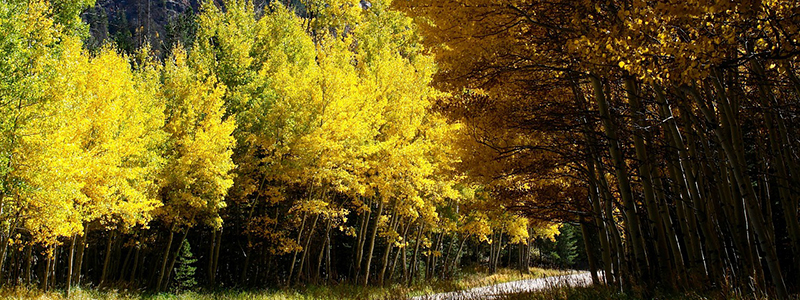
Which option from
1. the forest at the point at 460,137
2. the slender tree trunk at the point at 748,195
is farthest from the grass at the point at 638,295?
the slender tree trunk at the point at 748,195

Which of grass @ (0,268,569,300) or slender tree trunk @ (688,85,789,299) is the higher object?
slender tree trunk @ (688,85,789,299)

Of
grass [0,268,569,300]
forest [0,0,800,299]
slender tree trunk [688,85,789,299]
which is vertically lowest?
grass [0,268,569,300]

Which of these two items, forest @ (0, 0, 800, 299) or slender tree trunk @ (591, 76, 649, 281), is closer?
forest @ (0, 0, 800, 299)

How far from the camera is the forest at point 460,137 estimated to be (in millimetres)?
4246

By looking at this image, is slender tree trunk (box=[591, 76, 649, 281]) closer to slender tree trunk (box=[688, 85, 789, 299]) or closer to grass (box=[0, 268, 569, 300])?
slender tree trunk (box=[688, 85, 789, 299])

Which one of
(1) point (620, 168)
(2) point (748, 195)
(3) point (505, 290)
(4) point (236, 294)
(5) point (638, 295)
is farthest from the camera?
(4) point (236, 294)

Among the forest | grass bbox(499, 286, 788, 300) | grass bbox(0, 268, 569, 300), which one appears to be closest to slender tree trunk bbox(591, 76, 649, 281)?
the forest

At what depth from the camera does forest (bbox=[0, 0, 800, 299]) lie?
4246 millimetres

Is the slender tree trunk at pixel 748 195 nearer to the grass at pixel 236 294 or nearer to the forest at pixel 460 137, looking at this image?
the forest at pixel 460 137

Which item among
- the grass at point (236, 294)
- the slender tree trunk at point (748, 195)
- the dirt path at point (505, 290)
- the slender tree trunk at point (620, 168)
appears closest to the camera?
the slender tree trunk at point (748, 195)

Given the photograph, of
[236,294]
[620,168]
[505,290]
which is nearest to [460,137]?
[505,290]

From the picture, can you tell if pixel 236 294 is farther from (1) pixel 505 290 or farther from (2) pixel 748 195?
(2) pixel 748 195

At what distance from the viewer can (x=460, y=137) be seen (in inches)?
372

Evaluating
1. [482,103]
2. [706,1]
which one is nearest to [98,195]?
[482,103]
